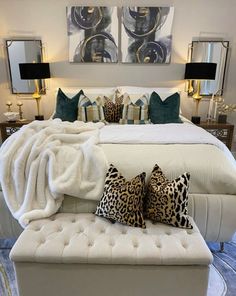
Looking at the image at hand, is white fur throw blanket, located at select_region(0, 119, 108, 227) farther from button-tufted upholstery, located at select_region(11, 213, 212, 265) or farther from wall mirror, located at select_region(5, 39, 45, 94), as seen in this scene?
wall mirror, located at select_region(5, 39, 45, 94)

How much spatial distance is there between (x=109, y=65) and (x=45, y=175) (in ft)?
8.44

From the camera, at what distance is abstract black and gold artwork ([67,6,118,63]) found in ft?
11.8

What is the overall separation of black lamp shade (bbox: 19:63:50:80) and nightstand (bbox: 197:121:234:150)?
7.98 feet

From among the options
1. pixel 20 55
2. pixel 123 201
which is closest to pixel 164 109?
pixel 123 201

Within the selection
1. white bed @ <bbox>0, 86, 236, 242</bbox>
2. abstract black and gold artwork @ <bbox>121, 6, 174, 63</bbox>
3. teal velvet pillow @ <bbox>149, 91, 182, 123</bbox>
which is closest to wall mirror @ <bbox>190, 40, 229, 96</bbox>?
abstract black and gold artwork @ <bbox>121, 6, 174, 63</bbox>

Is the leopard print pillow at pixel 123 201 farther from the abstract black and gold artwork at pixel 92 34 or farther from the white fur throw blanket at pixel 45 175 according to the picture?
the abstract black and gold artwork at pixel 92 34

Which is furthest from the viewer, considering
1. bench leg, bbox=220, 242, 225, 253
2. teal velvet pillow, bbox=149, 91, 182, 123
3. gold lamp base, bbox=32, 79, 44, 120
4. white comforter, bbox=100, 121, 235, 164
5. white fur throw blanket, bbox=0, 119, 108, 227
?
gold lamp base, bbox=32, 79, 44, 120

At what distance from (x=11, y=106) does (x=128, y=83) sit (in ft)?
6.40

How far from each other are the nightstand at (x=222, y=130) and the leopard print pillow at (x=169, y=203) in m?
2.16

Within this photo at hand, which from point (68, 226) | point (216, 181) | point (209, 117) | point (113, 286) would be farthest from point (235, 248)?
point (209, 117)

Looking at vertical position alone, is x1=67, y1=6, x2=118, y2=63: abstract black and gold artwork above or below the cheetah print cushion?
above

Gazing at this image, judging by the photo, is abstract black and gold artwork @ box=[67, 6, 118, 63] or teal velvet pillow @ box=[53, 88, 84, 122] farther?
abstract black and gold artwork @ box=[67, 6, 118, 63]

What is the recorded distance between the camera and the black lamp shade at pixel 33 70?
3478 mm

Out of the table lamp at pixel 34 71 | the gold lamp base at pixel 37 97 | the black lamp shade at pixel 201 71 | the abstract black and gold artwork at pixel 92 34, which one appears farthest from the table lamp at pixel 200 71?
the gold lamp base at pixel 37 97
